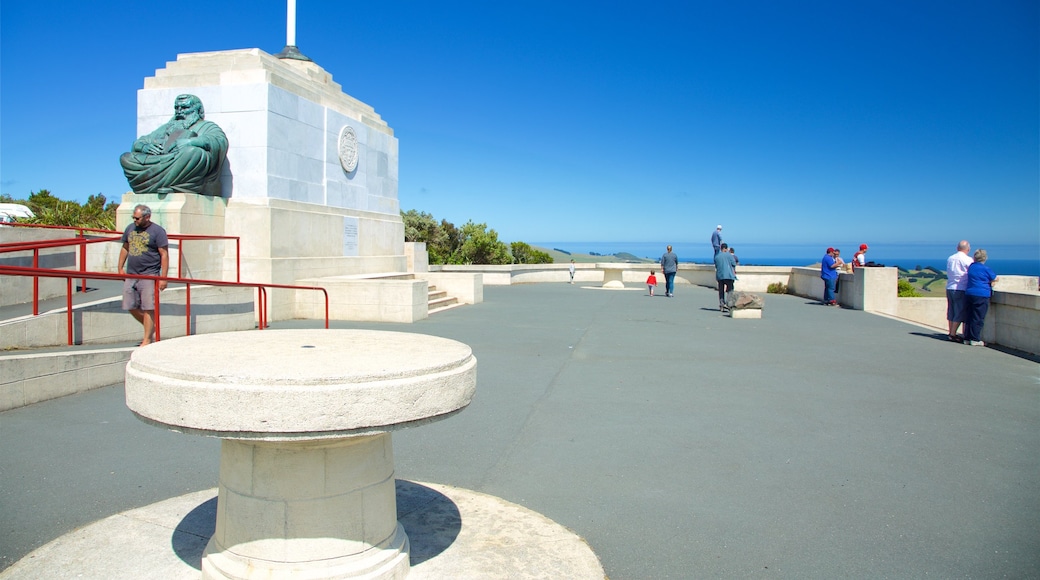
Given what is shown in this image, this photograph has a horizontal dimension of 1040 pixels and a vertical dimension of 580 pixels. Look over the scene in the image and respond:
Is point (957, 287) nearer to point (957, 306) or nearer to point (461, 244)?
point (957, 306)

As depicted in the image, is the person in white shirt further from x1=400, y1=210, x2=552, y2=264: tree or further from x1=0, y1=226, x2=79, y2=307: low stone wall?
x1=400, y1=210, x2=552, y2=264: tree

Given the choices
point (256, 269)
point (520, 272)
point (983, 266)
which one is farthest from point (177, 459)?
point (520, 272)

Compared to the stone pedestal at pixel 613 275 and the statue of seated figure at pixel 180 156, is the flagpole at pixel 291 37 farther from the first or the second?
the stone pedestal at pixel 613 275

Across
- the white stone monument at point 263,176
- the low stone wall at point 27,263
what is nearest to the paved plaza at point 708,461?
the low stone wall at point 27,263

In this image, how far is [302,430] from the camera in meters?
2.55

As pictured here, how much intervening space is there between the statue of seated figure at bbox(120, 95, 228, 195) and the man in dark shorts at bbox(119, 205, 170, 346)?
4148 mm

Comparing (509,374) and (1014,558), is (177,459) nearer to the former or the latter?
(509,374)

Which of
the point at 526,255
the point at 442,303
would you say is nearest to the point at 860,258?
the point at 442,303

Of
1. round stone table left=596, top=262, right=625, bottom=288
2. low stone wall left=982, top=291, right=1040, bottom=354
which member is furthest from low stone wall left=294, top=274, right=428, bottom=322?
round stone table left=596, top=262, right=625, bottom=288

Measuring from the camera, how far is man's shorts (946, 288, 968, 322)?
11.2m

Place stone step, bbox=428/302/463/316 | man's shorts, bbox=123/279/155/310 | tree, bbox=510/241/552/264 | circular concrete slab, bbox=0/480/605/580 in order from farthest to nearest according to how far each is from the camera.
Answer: tree, bbox=510/241/552/264 → stone step, bbox=428/302/463/316 → man's shorts, bbox=123/279/155/310 → circular concrete slab, bbox=0/480/605/580

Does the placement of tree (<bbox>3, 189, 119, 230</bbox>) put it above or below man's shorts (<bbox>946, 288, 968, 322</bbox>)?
above

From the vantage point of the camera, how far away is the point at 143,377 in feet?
8.80

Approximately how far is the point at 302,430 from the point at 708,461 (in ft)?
11.1
